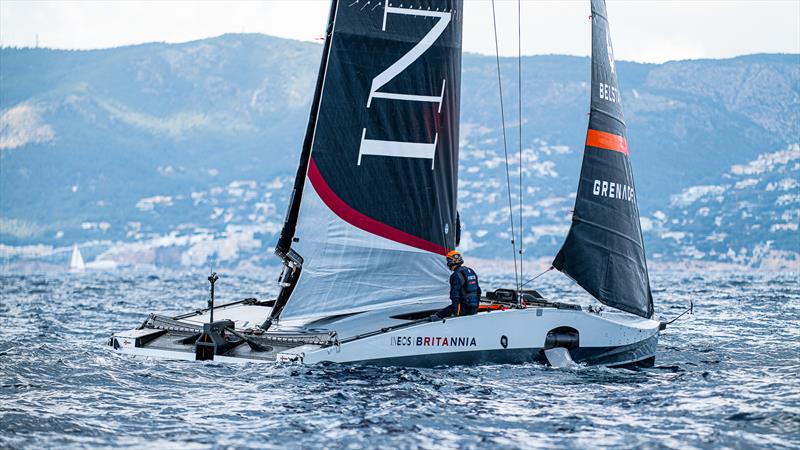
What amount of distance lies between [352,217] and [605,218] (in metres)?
4.30

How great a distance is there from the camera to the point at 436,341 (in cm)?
1370

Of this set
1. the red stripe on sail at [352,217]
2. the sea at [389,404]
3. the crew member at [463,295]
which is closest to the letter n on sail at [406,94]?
the red stripe on sail at [352,217]

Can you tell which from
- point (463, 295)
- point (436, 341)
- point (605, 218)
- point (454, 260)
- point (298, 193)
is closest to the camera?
point (436, 341)

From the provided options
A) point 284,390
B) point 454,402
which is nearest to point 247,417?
point 284,390

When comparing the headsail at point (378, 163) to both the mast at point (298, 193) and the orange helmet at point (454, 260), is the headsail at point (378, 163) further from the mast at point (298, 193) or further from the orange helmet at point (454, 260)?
the orange helmet at point (454, 260)

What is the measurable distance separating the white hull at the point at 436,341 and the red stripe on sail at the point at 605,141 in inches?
117

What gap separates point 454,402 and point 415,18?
6.16 m

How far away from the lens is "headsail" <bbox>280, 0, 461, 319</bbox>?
14.9 metres

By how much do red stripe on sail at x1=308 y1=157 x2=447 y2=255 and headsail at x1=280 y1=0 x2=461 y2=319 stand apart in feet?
0.05

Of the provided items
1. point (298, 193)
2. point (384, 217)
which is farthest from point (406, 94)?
point (298, 193)

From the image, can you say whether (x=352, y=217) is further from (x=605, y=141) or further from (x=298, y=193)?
(x=605, y=141)

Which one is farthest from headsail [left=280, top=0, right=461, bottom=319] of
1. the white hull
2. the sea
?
the sea

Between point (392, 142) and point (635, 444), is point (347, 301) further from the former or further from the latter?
point (635, 444)

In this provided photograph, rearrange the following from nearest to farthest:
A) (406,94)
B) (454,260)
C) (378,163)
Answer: (454,260) → (378,163) → (406,94)
